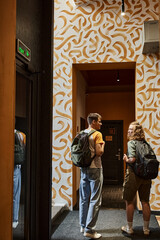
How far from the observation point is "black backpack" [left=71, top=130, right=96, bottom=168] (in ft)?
11.0

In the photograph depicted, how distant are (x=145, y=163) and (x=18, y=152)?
1715 millimetres

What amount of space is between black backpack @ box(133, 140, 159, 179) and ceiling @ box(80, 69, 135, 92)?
Result: 479 centimetres

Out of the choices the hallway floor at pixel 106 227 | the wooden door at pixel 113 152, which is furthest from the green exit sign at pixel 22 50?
the wooden door at pixel 113 152

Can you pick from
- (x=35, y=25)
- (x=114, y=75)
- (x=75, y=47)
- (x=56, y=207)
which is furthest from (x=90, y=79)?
(x=35, y=25)

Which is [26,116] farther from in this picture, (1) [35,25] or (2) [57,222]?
(2) [57,222]

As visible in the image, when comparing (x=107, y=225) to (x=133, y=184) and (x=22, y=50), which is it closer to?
(x=133, y=184)

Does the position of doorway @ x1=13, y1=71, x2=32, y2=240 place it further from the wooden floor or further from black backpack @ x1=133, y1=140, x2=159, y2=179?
the wooden floor

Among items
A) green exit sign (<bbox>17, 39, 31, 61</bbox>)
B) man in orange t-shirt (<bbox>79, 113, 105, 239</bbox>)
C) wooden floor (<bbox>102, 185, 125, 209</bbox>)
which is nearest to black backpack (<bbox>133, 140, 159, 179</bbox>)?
man in orange t-shirt (<bbox>79, 113, 105, 239</bbox>)

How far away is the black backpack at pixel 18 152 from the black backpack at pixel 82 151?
100 centimetres

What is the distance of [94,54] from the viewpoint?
5012 millimetres

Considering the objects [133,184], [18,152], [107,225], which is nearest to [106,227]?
[107,225]

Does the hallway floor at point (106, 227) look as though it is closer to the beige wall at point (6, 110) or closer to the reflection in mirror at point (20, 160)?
Answer: the reflection in mirror at point (20, 160)

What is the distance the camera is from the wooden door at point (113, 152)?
27.2 ft

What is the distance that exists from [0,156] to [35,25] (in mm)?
1789
